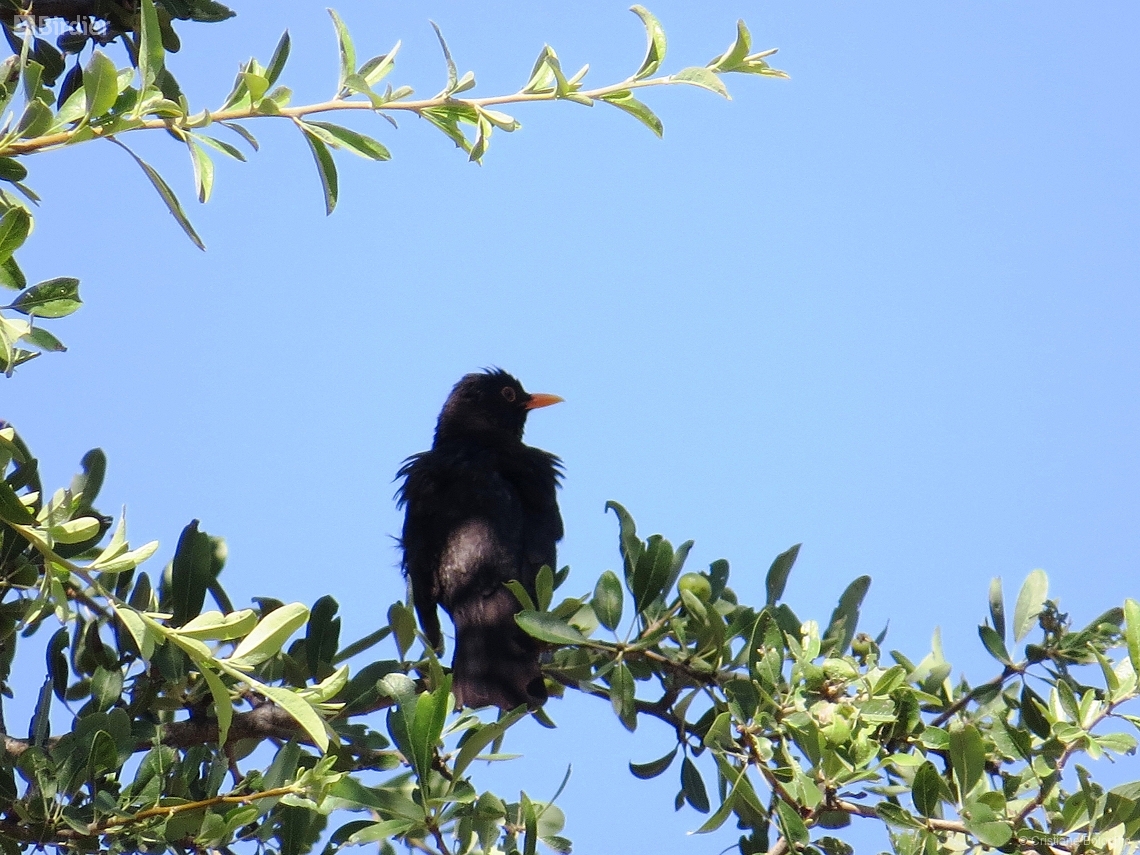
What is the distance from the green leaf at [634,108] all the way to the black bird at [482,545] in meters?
2.08

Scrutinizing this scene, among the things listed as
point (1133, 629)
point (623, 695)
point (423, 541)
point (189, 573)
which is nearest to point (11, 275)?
point (189, 573)

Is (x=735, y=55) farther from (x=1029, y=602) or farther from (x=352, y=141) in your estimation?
(x=1029, y=602)

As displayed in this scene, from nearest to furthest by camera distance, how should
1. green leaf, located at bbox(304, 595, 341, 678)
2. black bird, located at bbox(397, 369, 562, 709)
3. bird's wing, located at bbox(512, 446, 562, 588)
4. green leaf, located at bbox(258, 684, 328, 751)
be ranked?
1. green leaf, located at bbox(258, 684, 328, 751)
2. green leaf, located at bbox(304, 595, 341, 678)
3. black bird, located at bbox(397, 369, 562, 709)
4. bird's wing, located at bbox(512, 446, 562, 588)

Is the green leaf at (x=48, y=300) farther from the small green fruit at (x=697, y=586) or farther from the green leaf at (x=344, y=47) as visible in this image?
the small green fruit at (x=697, y=586)

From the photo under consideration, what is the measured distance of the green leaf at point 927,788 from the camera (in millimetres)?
2920

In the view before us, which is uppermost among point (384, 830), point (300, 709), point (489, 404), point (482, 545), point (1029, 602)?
point (489, 404)

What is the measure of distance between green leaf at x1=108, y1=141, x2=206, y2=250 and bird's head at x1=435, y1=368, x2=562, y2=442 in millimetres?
4105

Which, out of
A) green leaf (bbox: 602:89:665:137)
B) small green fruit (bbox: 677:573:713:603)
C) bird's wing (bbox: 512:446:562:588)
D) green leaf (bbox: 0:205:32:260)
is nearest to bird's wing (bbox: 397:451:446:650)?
bird's wing (bbox: 512:446:562:588)

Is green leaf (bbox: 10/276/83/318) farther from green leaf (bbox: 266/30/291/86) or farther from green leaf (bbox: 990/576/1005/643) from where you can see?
green leaf (bbox: 990/576/1005/643)

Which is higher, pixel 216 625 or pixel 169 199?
pixel 169 199

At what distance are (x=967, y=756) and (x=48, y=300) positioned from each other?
97.3 inches

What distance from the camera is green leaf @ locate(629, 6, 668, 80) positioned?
10.2 feet

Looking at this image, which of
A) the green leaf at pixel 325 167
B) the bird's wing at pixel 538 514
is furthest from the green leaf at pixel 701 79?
the bird's wing at pixel 538 514

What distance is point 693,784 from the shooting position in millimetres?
3566
